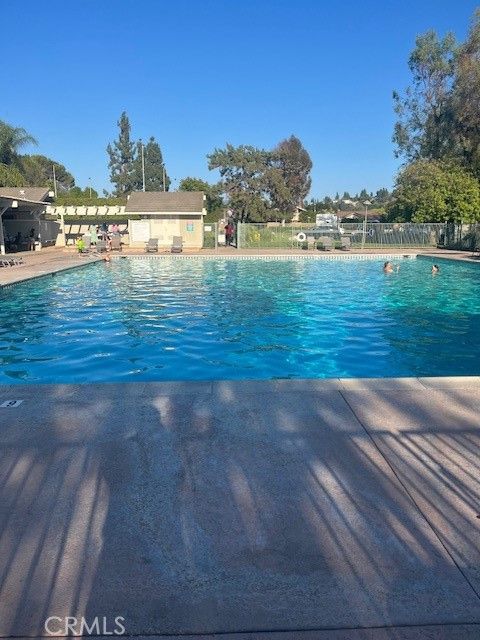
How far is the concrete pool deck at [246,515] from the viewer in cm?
209

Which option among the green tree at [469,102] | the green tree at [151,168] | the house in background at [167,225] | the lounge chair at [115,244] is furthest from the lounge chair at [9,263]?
the green tree at [151,168]

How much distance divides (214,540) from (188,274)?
17.5m

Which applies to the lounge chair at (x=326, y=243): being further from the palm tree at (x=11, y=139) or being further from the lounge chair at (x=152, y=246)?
the palm tree at (x=11, y=139)

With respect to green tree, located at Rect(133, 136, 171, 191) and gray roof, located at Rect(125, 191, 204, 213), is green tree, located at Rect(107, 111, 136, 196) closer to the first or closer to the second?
green tree, located at Rect(133, 136, 171, 191)

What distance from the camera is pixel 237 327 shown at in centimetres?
1064

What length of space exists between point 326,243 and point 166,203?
11289 millimetres

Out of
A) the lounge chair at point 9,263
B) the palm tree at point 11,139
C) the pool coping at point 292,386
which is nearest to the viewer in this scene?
the pool coping at point 292,386

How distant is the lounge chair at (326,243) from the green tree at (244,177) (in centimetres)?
1398

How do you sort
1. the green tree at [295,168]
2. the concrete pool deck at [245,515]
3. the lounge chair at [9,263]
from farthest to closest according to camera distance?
1. the green tree at [295,168]
2. the lounge chair at [9,263]
3. the concrete pool deck at [245,515]

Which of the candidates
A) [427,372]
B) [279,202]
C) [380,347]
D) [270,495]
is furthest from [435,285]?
[279,202]

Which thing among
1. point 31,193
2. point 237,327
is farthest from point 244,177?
point 237,327

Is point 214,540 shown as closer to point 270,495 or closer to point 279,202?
point 270,495

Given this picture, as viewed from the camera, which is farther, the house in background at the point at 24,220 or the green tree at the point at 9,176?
the green tree at the point at 9,176

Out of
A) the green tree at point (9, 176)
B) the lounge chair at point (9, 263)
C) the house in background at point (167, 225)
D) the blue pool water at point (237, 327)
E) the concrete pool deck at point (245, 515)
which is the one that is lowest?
the blue pool water at point (237, 327)
